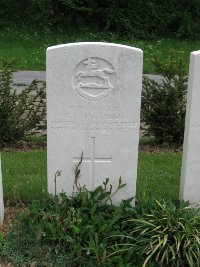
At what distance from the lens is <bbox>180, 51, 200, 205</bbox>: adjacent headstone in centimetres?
477

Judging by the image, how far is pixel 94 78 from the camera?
184 inches

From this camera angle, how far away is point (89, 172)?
502 cm

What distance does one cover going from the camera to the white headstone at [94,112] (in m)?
4.61

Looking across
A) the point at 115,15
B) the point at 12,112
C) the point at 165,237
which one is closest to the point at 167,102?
the point at 12,112

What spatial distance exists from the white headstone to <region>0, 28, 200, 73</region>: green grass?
9501mm

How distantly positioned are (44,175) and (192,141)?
198 centimetres

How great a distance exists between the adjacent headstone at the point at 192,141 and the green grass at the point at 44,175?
1.11 ft

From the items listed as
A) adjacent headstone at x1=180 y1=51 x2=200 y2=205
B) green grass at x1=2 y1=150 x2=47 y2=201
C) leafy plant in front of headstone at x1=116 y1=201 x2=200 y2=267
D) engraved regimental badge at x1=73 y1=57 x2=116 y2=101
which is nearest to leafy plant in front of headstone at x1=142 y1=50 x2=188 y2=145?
green grass at x1=2 y1=150 x2=47 y2=201

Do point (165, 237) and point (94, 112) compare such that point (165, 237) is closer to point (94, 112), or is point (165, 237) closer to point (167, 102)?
point (94, 112)

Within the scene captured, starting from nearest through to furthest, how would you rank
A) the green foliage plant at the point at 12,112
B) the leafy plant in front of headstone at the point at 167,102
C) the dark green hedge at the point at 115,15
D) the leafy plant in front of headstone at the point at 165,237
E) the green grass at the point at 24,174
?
the leafy plant in front of headstone at the point at 165,237, the green grass at the point at 24,174, the green foliage plant at the point at 12,112, the leafy plant in front of headstone at the point at 167,102, the dark green hedge at the point at 115,15

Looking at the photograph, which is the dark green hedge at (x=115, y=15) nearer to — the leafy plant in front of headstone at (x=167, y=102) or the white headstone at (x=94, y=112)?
the leafy plant in front of headstone at (x=167, y=102)

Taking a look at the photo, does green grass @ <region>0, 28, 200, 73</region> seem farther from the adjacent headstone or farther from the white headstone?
the white headstone

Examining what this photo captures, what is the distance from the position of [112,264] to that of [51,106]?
155 cm

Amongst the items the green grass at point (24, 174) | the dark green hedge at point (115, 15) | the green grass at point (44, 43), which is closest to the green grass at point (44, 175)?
the green grass at point (24, 174)
